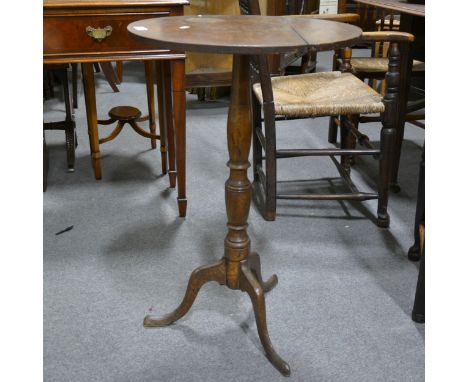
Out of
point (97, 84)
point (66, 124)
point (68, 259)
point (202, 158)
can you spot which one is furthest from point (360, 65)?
point (97, 84)

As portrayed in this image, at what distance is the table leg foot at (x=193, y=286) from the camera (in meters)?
1.51

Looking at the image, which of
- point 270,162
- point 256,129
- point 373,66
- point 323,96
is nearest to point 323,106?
point 323,96

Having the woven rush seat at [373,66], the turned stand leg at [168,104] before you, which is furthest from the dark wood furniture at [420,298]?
the woven rush seat at [373,66]

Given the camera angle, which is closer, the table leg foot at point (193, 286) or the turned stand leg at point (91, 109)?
the table leg foot at point (193, 286)

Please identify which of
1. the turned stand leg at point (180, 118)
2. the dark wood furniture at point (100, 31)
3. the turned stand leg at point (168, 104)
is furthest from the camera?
the turned stand leg at point (168, 104)

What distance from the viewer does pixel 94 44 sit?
1.86 meters

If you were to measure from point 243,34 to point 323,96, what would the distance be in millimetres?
983

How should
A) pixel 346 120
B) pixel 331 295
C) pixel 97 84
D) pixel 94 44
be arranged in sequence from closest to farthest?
pixel 331 295
pixel 94 44
pixel 346 120
pixel 97 84

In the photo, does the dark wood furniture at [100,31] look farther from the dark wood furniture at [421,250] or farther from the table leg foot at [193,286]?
the dark wood furniture at [421,250]

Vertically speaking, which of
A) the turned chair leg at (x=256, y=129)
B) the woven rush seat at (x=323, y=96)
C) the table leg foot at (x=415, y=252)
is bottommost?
the table leg foot at (x=415, y=252)

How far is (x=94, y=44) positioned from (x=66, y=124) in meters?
0.96

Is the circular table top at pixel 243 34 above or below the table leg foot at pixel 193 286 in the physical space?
above

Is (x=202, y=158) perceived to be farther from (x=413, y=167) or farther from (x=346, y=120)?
(x=413, y=167)

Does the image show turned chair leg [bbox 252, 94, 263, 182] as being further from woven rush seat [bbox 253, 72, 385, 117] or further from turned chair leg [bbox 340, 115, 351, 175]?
turned chair leg [bbox 340, 115, 351, 175]
